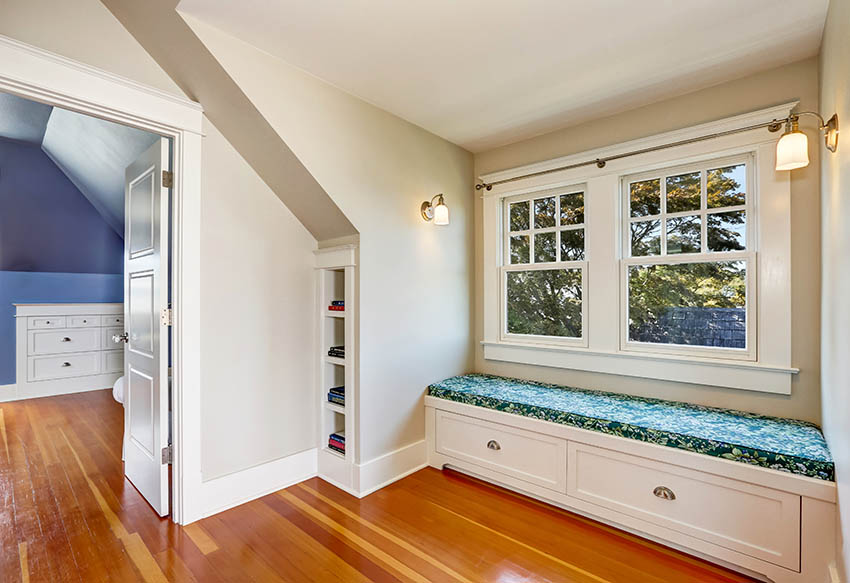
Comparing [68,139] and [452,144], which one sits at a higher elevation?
[68,139]

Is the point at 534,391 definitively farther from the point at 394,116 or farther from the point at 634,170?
the point at 394,116

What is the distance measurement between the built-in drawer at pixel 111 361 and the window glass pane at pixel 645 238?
244 inches

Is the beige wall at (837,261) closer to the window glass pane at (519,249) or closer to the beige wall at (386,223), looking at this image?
the window glass pane at (519,249)

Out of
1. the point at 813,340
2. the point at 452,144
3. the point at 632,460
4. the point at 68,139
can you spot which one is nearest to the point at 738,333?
the point at 813,340

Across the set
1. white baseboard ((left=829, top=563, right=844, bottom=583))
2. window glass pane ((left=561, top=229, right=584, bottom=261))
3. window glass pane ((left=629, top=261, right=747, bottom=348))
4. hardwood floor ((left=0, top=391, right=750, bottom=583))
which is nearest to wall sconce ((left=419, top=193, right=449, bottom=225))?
window glass pane ((left=561, top=229, right=584, bottom=261))

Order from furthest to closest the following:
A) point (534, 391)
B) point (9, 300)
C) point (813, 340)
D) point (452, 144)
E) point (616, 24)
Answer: point (9, 300) → point (452, 144) → point (534, 391) → point (813, 340) → point (616, 24)

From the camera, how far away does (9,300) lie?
4.88 meters

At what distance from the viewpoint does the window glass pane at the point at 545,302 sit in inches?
118

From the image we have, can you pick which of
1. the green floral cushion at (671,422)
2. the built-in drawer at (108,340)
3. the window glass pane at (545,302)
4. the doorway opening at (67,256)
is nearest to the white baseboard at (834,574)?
the green floral cushion at (671,422)

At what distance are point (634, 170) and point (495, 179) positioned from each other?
104 centimetres

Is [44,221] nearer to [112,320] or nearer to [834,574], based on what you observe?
[112,320]

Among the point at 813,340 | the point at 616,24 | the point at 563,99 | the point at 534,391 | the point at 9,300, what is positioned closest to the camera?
the point at 616,24

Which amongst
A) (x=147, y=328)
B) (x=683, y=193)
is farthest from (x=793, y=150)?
(x=147, y=328)

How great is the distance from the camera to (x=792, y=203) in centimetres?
213
